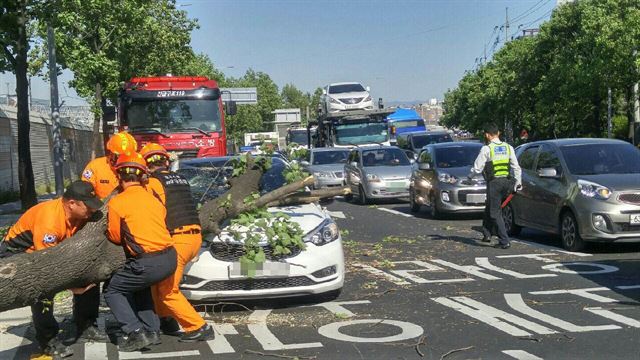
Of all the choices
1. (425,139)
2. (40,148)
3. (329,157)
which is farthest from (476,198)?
(40,148)

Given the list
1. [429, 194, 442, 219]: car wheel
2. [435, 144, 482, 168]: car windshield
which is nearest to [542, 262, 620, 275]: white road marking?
[429, 194, 442, 219]: car wheel

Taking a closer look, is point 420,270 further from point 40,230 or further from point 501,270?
point 40,230

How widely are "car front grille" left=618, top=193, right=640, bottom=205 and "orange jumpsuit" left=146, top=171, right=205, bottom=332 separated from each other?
621cm

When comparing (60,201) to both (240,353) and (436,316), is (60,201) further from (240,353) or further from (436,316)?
(436,316)

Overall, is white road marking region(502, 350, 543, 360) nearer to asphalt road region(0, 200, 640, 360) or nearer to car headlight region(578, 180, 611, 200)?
asphalt road region(0, 200, 640, 360)

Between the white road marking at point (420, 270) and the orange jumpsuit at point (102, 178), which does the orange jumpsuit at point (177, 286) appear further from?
the white road marking at point (420, 270)

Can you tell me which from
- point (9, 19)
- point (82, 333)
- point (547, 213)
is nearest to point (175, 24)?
point (9, 19)

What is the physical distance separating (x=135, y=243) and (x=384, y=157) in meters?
15.8

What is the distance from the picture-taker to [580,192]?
1048 cm

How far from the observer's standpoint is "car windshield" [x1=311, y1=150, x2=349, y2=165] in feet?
80.2

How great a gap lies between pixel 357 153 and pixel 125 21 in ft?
30.7

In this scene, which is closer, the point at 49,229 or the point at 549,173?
the point at 49,229

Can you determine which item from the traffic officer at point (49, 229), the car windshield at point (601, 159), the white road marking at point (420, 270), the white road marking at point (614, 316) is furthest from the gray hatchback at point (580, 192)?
the traffic officer at point (49, 229)

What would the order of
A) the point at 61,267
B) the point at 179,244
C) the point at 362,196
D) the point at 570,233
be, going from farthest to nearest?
the point at 362,196
the point at 570,233
the point at 179,244
the point at 61,267
